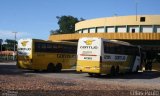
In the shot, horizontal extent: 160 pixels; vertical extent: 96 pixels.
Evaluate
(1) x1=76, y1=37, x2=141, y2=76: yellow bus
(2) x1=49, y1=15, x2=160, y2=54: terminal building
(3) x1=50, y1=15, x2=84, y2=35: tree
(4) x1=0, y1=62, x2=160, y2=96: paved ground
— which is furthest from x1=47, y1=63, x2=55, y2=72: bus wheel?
(3) x1=50, y1=15, x2=84, y2=35: tree

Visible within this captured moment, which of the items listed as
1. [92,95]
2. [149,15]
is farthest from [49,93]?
[149,15]

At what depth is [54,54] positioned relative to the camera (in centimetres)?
3462

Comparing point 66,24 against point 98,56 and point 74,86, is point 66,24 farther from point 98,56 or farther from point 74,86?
point 74,86

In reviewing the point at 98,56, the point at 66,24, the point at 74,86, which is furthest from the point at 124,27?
the point at 66,24

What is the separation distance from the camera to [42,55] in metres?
33.4

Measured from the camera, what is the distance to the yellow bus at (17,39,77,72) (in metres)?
32.9

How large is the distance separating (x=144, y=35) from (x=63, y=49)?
13.6 meters

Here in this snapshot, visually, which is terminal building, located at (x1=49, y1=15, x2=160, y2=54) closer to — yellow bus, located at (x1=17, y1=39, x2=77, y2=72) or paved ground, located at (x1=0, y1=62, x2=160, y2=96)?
yellow bus, located at (x1=17, y1=39, x2=77, y2=72)

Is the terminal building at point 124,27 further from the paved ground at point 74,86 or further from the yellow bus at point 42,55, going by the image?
the paved ground at point 74,86

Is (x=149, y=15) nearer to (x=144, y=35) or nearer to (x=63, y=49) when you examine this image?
(x=144, y=35)

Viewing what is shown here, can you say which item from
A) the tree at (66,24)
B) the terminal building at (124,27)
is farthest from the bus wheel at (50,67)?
the tree at (66,24)

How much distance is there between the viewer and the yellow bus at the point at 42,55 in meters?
32.9

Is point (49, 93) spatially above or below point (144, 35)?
below

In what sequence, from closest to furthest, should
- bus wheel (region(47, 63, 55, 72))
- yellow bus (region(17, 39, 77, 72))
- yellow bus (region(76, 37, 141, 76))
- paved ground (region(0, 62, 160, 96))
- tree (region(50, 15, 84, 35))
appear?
paved ground (region(0, 62, 160, 96)) < yellow bus (region(76, 37, 141, 76)) < yellow bus (region(17, 39, 77, 72)) < bus wheel (region(47, 63, 55, 72)) < tree (region(50, 15, 84, 35))
